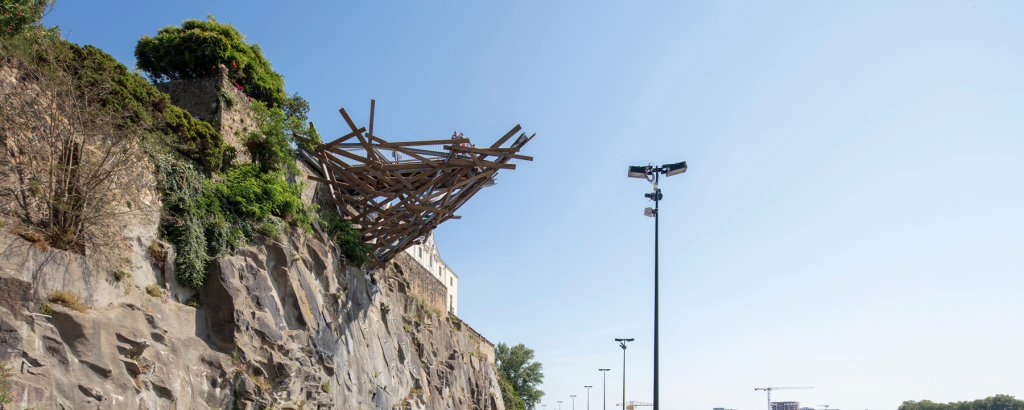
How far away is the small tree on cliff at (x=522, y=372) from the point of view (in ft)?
208

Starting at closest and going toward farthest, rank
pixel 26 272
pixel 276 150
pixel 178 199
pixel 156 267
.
Result: pixel 26 272 < pixel 156 267 < pixel 178 199 < pixel 276 150

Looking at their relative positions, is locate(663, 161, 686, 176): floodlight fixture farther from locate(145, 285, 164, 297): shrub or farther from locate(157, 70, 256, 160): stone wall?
locate(145, 285, 164, 297): shrub

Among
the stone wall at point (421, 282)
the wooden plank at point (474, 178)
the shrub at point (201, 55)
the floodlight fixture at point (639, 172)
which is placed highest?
the shrub at point (201, 55)

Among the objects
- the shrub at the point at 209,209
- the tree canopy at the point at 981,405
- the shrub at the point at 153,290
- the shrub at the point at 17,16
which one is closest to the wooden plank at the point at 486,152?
the shrub at the point at 209,209

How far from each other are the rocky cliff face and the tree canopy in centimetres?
9921

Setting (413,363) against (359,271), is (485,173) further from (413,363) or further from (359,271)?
(413,363)

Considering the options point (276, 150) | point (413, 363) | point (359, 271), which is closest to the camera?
point (276, 150)

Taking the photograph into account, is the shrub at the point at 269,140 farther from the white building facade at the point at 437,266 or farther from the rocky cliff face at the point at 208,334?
the white building facade at the point at 437,266

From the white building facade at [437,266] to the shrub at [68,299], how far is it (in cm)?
3768

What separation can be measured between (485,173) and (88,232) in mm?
10714

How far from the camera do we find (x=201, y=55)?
17.0m

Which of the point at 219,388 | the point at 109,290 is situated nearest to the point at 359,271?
the point at 219,388

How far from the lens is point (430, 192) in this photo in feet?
64.1

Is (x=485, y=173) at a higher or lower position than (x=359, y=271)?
higher
